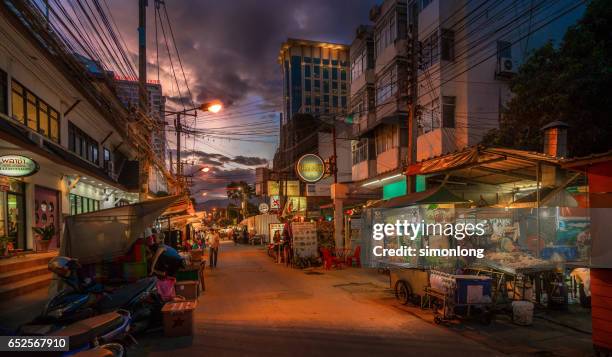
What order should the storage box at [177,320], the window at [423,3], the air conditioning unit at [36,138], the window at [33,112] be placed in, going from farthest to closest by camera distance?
the window at [423,3] < the window at [33,112] < the air conditioning unit at [36,138] < the storage box at [177,320]

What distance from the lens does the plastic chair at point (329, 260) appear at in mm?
18000

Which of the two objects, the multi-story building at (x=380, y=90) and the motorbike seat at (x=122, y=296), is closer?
the motorbike seat at (x=122, y=296)

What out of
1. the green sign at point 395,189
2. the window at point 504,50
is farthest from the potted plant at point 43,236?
the window at point 504,50

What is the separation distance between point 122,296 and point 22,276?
5.11 m

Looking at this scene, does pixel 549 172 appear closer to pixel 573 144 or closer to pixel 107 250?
pixel 573 144

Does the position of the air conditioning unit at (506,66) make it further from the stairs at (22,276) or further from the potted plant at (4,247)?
the potted plant at (4,247)

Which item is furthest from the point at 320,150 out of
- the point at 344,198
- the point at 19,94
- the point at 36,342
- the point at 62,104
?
the point at 36,342

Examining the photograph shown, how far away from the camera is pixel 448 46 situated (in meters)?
21.4

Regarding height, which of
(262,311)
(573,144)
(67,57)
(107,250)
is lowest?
(262,311)

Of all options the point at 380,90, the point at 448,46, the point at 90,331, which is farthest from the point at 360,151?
the point at 90,331

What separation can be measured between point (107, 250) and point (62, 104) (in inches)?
427

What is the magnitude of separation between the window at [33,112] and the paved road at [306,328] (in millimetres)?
8879

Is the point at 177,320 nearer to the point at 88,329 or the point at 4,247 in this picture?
the point at 88,329

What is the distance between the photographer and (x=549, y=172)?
9.25 metres
